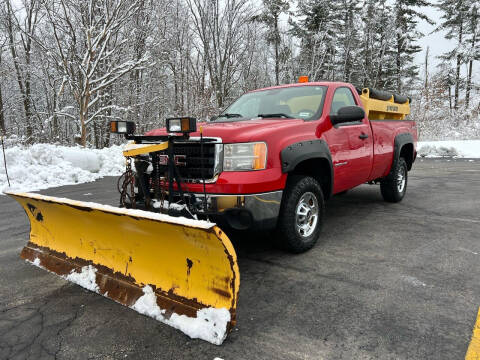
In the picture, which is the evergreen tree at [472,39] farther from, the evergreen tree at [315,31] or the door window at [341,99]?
the door window at [341,99]

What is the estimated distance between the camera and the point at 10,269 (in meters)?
3.22

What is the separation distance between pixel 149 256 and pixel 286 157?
4.94ft

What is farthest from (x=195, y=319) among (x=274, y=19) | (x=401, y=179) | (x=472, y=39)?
(x=472, y=39)

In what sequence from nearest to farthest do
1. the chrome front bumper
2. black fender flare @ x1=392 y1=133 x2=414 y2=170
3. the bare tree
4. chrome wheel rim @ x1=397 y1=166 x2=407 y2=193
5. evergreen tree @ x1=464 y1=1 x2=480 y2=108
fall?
the chrome front bumper
black fender flare @ x1=392 y1=133 x2=414 y2=170
chrome wheel rim @ x1=397 y1=166 x2=407 y2=193
the bare tree
evergreen tree @ x1=464 y1=1 x2=480 y2=108

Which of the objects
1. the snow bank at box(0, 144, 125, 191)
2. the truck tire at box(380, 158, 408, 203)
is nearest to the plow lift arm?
the truck tire at box(380, 158, 408, 203)

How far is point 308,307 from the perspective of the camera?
244cm

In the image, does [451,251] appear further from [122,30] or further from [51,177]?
[122,30]

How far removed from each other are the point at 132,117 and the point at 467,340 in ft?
68.1

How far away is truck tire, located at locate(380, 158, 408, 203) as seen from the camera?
18.2ft

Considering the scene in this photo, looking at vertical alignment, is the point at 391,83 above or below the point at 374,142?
above

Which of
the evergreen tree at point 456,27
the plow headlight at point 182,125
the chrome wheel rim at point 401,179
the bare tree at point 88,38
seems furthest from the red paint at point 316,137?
the evergreen tree at point 456,27

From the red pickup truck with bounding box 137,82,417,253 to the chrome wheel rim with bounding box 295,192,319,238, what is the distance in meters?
0.01

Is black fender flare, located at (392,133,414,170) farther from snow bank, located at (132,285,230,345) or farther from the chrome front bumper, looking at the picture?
snow bank, located at (132,285,230,345)

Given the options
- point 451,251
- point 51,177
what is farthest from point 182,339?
point 51,177
